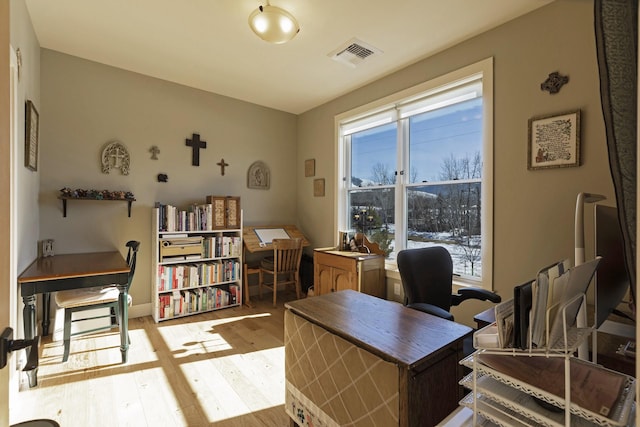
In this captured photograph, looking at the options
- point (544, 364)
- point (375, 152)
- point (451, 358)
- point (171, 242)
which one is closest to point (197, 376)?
point (171, 242)

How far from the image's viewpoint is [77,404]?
1.90m

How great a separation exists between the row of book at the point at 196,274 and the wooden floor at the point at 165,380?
0.46 meters

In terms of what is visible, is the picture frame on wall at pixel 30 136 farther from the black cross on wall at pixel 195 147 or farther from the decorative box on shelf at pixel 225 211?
the decorative box on shelf at pixel 225 211

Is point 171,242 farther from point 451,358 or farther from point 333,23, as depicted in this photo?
point 451,358

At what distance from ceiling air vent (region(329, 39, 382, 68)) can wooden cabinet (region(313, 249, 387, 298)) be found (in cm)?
201

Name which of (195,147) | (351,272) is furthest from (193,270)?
(351,272)

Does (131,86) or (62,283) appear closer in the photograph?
(62,283)

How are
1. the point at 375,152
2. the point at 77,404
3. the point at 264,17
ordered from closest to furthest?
the point at 77,404, the point at 264,17, the point at 375,152

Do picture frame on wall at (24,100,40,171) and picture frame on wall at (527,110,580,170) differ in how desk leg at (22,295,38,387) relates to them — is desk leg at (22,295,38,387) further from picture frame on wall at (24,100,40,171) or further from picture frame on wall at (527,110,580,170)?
picture frame on wall at (527,110,580,170)

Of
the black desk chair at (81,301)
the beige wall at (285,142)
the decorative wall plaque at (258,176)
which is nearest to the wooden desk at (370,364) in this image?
the beige wall at (285,142)

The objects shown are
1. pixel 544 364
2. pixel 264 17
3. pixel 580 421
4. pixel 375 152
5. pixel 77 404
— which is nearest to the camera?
pixel 580 421

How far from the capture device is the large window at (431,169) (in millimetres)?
2566

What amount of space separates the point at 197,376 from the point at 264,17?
2655 mm

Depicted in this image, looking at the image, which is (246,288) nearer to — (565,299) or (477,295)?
(477,295)
